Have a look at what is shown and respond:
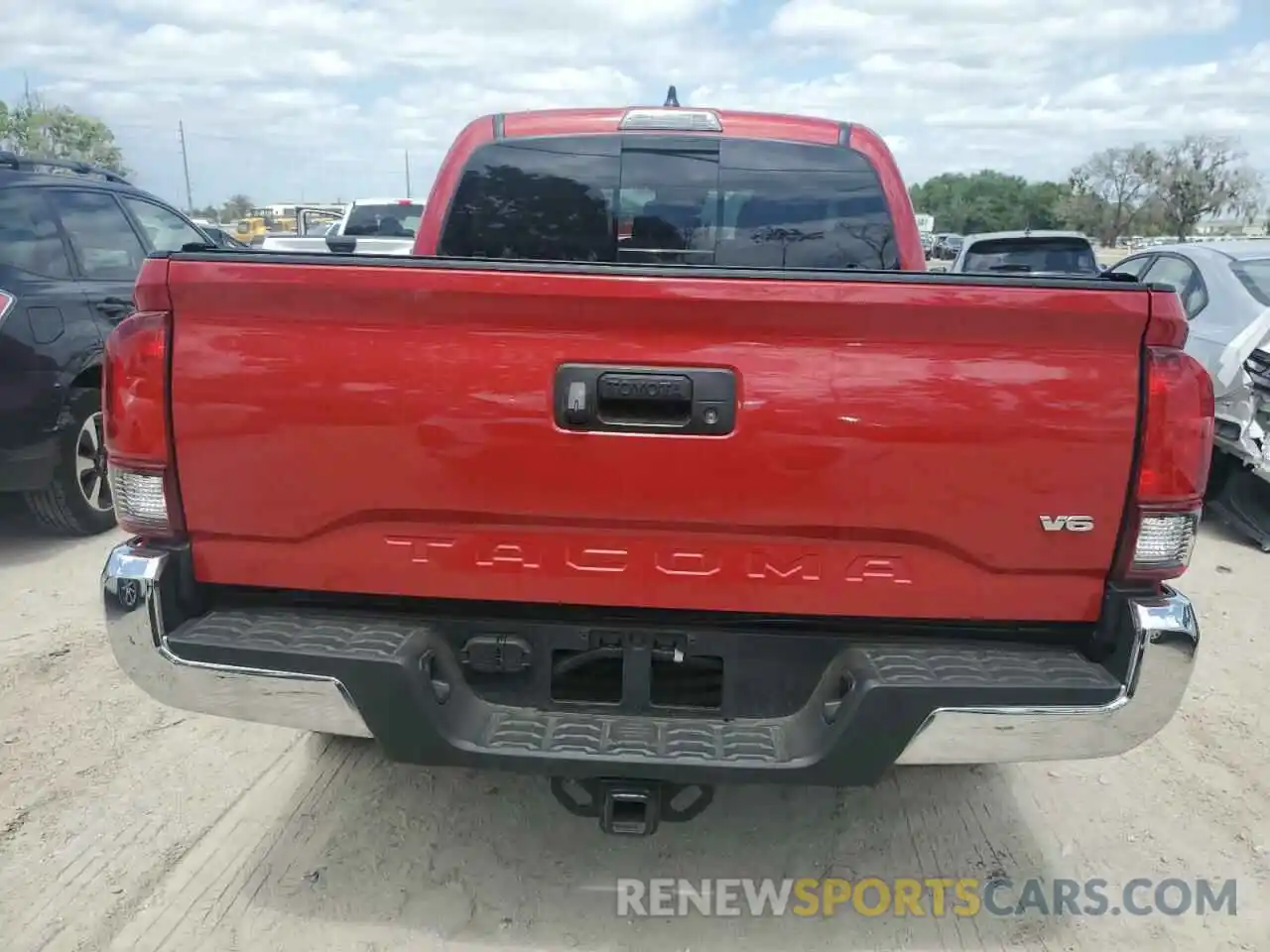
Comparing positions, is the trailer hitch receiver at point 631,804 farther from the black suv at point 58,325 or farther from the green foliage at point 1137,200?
the green foliage at point 1137,200

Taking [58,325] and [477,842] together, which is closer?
[477,842]

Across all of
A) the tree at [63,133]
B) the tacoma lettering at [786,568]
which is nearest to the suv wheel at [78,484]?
the tacoma lettering at [786,568]

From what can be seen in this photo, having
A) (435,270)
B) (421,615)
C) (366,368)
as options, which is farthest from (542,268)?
(421,615)

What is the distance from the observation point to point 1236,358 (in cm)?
595

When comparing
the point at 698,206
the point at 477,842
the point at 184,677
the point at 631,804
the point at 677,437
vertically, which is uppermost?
the point at 698,206

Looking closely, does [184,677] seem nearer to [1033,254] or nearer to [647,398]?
[647,398]

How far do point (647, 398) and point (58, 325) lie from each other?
4.28m

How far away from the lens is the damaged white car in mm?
5895

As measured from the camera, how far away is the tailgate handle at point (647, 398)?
6.98 feet

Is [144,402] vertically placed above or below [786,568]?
above

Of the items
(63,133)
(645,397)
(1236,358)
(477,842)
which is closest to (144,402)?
(645,397)

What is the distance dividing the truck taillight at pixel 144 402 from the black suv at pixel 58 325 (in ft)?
9.20

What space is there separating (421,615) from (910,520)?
1.18 meters

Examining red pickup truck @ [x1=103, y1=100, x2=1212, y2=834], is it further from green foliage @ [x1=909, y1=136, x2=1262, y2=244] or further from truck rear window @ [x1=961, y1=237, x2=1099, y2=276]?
green foliage @ [x1=909, y1=136, x2=1262, y2=244]
